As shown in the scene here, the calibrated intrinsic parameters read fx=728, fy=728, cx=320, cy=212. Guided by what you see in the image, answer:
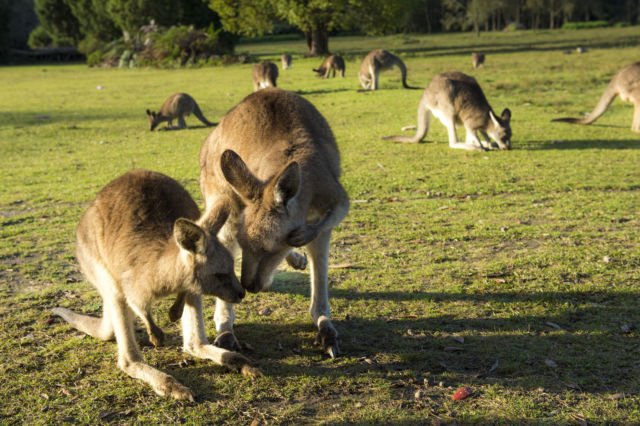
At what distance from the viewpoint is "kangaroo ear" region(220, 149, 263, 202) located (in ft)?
10.4

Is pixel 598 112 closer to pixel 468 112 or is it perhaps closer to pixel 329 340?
pixel 468 112

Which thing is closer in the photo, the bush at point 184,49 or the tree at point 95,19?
the bush at point 184,49

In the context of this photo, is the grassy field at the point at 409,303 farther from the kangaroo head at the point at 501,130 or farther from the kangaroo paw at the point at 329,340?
the kangaroo head at the point at 501,130

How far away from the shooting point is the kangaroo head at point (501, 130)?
8.91 meters

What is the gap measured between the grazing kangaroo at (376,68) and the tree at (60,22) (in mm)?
29631

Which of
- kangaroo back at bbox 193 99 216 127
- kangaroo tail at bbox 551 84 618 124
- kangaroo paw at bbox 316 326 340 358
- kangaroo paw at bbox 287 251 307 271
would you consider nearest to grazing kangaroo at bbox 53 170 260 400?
kangaroo paw at bbox 316 326 340 358

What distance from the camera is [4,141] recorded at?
11.1 m

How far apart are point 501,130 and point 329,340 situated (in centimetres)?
606

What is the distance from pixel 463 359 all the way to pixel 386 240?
6.61 feet

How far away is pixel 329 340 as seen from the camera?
3496mm

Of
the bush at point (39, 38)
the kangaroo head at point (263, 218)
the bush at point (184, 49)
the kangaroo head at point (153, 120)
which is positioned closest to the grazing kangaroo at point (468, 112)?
the kangaroo head at point (153, 120)

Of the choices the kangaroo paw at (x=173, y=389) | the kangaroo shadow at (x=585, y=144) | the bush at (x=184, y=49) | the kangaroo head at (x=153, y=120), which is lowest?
the kangaroo paw at (x=173, y=389)

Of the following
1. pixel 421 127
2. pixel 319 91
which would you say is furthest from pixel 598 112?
pixel 319 91

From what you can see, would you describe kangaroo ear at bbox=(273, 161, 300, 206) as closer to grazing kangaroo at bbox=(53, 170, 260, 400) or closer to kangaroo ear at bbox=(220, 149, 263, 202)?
kangaroo ear at bbox=(220, 149, 263, 202)
